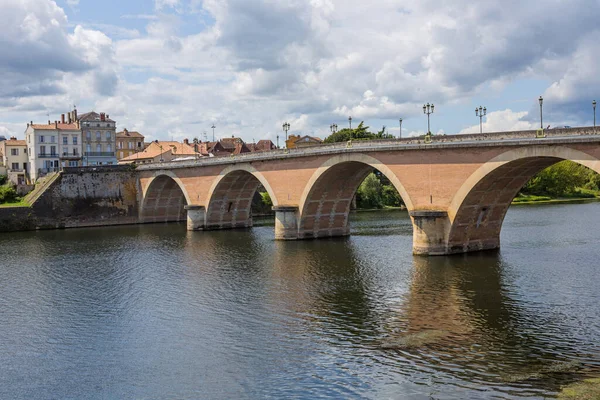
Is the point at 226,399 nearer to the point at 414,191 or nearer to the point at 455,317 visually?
the point at 455,317

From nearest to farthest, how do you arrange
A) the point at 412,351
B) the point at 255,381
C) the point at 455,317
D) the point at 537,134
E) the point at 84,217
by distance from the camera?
the point at 255,381
the point at 412,351
the point at 455,317
the point at 537,134
the point at 84,217

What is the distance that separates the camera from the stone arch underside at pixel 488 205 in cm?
3041

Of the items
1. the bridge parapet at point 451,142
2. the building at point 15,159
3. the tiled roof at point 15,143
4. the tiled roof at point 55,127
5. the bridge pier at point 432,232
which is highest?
the tiled roof at point 55,127

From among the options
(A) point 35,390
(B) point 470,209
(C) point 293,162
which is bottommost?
(A) point 35,390

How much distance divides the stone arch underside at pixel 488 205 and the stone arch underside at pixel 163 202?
37.8 meters

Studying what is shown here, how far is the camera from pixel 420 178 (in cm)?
3359

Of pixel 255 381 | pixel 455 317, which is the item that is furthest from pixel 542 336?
pixel 255 381

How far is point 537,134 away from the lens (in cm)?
2766

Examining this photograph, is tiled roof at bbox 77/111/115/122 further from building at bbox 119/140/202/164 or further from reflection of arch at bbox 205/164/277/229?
reflection of arch at bbox 205/164/277/229

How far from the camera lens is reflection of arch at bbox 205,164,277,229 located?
54.0 metres

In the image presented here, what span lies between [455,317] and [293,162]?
78.9ft

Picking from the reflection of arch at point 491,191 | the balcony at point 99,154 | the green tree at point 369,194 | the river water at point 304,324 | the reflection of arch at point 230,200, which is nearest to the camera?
the river water at point 304,324

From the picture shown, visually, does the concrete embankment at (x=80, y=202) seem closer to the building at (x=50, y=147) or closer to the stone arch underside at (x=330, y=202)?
the building at (x=50, y=147)

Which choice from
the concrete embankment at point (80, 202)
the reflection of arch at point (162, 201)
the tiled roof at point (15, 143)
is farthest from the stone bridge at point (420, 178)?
the tiled roof at point (15, 143)
